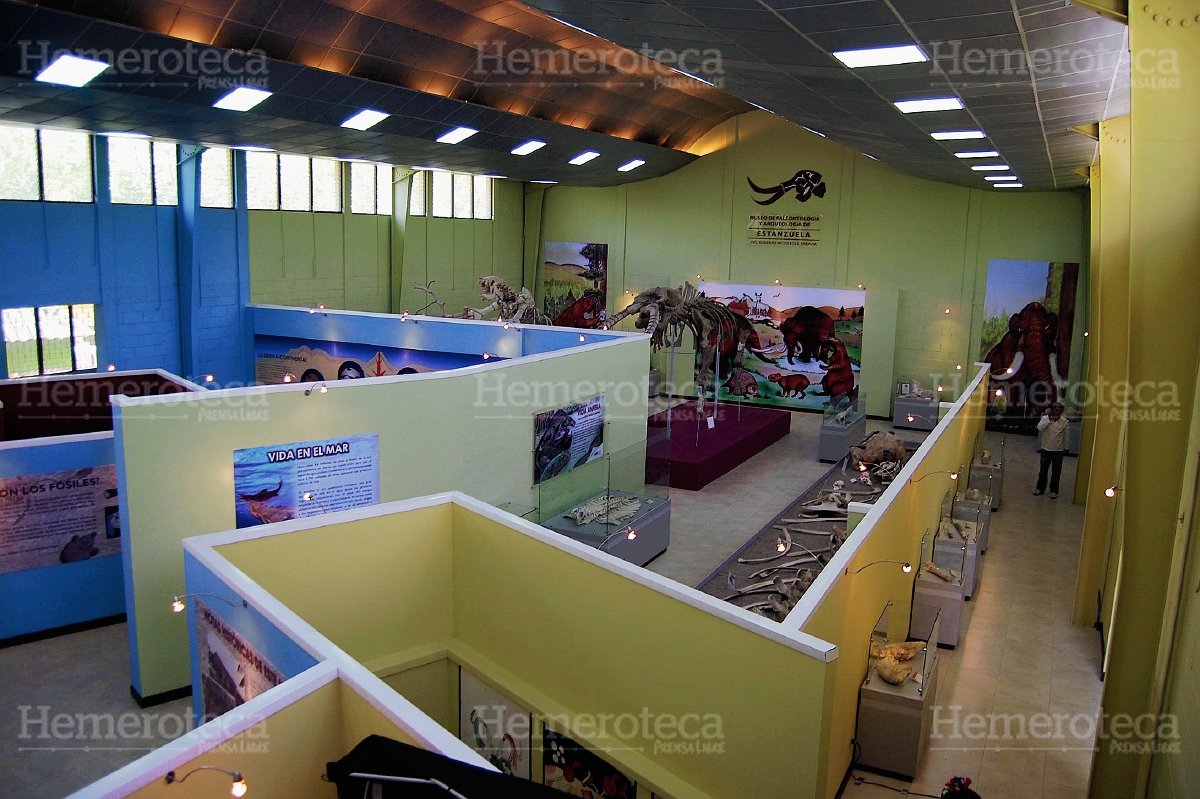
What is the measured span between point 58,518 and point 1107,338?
11.2m

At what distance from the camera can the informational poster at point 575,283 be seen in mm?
24688

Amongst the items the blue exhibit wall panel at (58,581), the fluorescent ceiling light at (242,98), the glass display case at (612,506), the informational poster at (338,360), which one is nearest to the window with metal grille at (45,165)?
the fluorescent ceiling light at (242,98)

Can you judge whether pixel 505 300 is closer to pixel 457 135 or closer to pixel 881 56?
pixel 457 135

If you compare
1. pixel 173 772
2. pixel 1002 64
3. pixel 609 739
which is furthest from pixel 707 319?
pixel 173 772

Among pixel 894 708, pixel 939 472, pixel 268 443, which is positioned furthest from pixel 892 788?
pixel 268 443

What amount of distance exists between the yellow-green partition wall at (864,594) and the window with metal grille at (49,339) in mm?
13153

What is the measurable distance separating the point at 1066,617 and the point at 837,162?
13625 mm

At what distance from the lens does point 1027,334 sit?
19.9 m

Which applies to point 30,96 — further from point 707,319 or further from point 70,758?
point 707,319

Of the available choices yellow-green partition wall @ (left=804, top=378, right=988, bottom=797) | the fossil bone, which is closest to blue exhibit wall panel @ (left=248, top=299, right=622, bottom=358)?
yellow-green partition wall @ (left=804, top=378, right=988, bottom=797)

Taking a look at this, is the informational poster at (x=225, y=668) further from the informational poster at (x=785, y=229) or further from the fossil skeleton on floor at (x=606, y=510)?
the informational poster at (x=785, y=229)

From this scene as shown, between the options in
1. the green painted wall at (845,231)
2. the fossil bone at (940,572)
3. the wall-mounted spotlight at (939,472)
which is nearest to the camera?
the wall-mounted spotlight at (939,472)

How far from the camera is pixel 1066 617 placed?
1077 cm

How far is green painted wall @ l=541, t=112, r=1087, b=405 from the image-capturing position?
20031 millimetres
